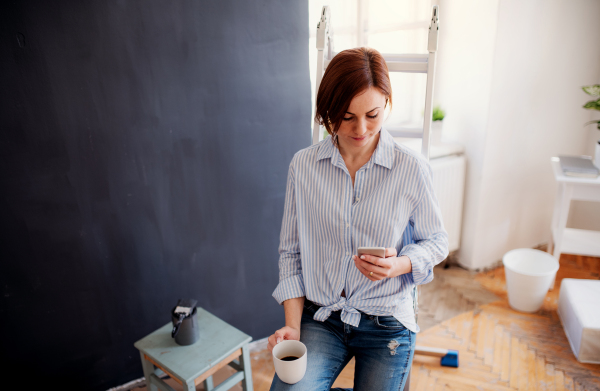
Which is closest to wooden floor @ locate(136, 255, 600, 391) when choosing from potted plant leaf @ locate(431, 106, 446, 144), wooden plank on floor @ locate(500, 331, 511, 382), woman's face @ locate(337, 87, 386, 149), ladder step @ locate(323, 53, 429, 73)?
wooden plank on floor @ locate(500, 331, 511, 382)

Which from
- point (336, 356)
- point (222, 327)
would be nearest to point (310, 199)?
point (336, 356)

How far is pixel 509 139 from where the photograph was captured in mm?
2533

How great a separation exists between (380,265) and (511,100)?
1919mm

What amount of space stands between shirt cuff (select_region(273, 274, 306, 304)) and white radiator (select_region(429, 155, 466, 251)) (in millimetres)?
1438

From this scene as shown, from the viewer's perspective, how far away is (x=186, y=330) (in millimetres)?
1472

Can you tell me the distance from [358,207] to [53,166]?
1081mm

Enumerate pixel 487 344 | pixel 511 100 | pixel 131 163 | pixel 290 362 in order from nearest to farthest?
pixel 290 362 < pixel 131 163 < pixel 487 344 < pixel 511 100

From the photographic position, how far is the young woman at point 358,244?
1.11 m

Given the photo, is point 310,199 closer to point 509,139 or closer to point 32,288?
point 32,288

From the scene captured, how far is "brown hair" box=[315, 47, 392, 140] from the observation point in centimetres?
103

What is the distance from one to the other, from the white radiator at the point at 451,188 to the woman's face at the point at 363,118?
1424mm

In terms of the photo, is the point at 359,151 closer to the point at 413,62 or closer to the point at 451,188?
the point at 413,62

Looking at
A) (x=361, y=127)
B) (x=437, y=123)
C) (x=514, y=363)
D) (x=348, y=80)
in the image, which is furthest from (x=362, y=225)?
(x=437, y=123)

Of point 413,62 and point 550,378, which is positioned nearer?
point 413,62
